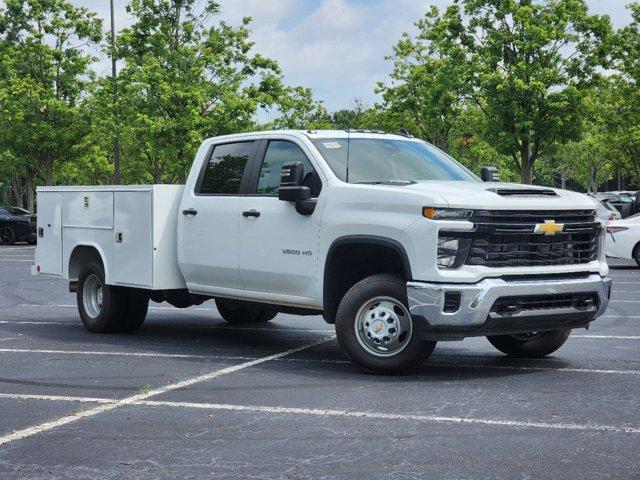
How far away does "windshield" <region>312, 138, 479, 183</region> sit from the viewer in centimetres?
879

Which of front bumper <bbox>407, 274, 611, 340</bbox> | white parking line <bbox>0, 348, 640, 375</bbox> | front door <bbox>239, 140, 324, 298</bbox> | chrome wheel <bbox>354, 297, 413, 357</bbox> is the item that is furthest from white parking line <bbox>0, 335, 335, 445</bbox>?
front bumper <bbox>407, 274, 611, 340</bbox>

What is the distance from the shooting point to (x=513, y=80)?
36.8 m

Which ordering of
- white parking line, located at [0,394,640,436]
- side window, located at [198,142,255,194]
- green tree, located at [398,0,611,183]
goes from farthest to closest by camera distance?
green tree, located at [398,0,611,183], side window, located at [198,142,255,194], white parking line, located at [0,394,640,436]

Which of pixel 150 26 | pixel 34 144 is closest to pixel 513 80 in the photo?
pixel 150 26

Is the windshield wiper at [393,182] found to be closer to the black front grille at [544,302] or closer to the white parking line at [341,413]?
the black front grille at [544,302]

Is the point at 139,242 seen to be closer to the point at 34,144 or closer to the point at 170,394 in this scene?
the point at 170,394

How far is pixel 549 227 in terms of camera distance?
798 cm

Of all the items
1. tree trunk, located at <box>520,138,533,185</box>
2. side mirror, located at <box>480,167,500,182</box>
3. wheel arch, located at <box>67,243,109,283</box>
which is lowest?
wheel arch, located at <box>67,243,109,283</box>

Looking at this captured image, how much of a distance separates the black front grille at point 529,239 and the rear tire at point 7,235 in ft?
105

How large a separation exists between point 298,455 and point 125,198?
218 inches

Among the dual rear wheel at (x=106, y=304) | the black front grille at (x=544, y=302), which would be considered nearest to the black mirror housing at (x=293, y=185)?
the black front grille at (x=544, y=302)

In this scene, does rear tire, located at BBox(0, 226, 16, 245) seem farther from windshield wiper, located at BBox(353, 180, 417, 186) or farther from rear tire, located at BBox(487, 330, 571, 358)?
windshield wiper, located at BBox(353, 180, 417, 186)

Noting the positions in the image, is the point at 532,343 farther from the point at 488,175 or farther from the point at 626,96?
the point at 626,96

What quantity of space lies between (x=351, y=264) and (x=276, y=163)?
131cm
